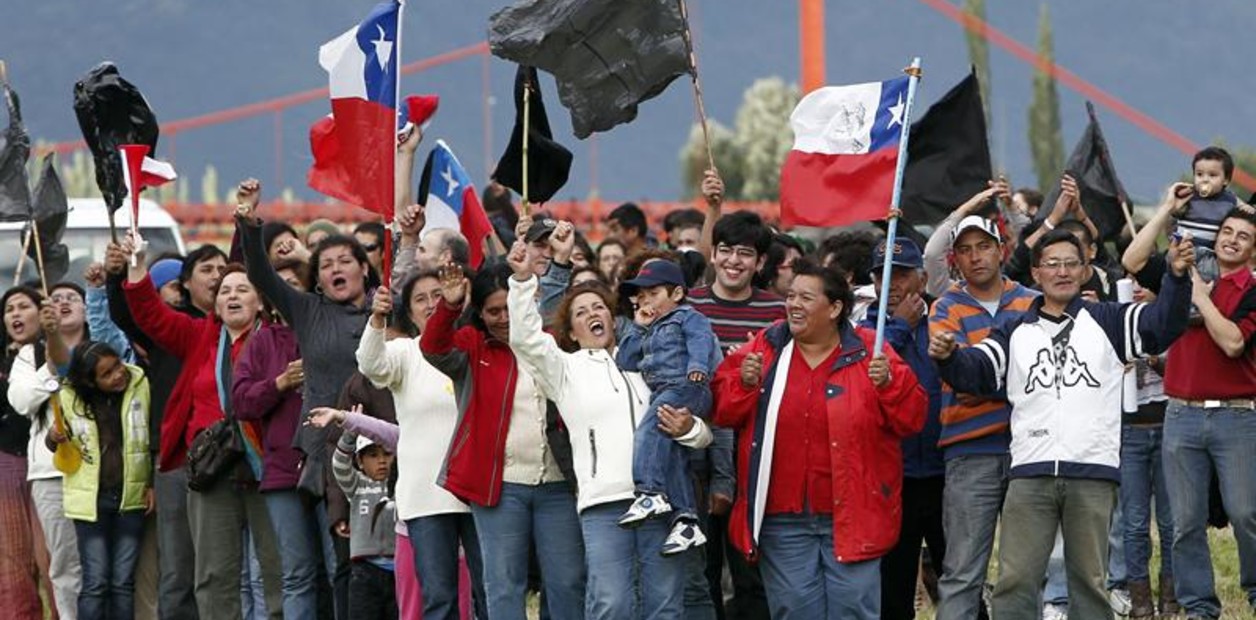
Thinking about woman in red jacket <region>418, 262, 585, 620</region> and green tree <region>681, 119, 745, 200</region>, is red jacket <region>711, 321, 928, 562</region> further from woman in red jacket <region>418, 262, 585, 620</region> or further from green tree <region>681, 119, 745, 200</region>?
green tree <region>681, 119, 745, 200</region>

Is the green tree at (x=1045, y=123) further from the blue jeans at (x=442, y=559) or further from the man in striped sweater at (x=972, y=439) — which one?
the blue jeans at (x=442, y=559)

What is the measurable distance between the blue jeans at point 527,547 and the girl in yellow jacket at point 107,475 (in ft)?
10.4

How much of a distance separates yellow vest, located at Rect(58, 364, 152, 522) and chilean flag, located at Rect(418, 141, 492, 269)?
75.4 inches

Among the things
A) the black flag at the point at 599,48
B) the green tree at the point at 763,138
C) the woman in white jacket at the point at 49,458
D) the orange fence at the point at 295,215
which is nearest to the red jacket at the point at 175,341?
the woman in white jacket at the point at 49,458

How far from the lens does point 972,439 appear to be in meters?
11.8

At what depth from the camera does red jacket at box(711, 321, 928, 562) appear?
1133 cm

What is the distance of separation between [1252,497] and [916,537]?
6.63 feet

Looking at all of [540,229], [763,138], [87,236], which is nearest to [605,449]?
[540,229]

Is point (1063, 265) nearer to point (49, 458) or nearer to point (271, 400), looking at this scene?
point (271, 400)

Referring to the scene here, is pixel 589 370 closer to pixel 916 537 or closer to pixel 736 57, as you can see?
pixel 916 537

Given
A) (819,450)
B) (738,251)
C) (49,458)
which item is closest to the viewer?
(819,450)

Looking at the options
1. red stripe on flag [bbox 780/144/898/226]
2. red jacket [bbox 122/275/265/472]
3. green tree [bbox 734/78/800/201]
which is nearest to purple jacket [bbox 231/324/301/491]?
red jacket [bbox 122/275/265/472]

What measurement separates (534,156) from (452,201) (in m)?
1.13

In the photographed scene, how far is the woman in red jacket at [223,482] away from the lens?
44.2 ft
